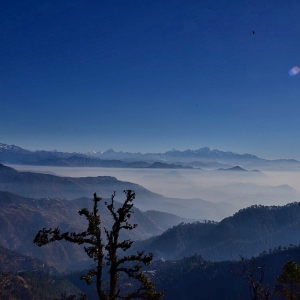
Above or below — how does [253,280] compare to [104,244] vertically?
below

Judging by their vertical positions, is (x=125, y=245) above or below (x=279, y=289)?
above

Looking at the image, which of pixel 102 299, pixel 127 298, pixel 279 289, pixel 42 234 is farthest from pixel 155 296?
pixel 279 289

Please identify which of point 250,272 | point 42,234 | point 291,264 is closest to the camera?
point 42,234

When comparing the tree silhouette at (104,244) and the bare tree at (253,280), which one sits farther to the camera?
the bare tree at (253,280)

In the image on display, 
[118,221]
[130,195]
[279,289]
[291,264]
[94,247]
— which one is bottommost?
[279,289]

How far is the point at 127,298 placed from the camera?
859 inches

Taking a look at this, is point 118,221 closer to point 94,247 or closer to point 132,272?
point 94,247

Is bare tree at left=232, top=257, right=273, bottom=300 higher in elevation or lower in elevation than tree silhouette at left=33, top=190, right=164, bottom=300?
lower

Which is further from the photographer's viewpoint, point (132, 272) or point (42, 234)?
point (132, 272)

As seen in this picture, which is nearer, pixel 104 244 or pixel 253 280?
pixel 104 244

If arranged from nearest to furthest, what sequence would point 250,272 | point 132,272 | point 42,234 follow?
point 42,234 → point 132,272 → point 250,272

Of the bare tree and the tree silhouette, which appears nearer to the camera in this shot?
the tree silhouette

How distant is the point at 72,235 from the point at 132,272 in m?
5.31

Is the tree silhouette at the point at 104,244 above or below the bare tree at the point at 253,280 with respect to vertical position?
above
